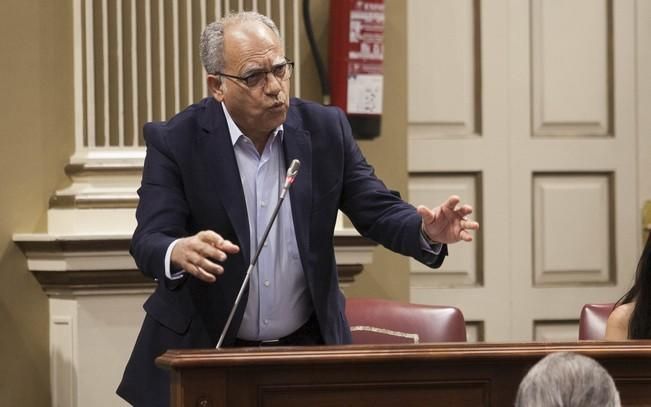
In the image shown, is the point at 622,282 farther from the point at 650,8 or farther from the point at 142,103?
the point at 142,103

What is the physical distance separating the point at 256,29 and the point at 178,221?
1.56 ft

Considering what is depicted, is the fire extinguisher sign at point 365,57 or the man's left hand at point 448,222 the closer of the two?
the man's left hand at point 448,222

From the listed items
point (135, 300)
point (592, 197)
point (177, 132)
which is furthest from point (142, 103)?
point (592, 197)

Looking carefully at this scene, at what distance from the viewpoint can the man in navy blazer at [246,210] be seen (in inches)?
110

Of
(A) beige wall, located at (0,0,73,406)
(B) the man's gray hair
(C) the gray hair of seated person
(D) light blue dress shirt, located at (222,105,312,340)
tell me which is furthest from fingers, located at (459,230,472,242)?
(A) beige wall, located at (0,0,73,406)

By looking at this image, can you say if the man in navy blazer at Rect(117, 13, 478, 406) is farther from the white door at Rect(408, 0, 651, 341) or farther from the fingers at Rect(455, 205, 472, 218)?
the white door at Rect(408, 0, 651, 341)

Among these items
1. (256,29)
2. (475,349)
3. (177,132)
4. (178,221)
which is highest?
(256,29)

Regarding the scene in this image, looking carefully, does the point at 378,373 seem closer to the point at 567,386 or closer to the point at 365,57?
the point at 567,386

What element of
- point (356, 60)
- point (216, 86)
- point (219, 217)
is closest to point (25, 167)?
point (356, 60)

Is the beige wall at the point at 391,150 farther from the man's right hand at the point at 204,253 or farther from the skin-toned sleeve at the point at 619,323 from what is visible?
the man's right hand at the point at 204,253

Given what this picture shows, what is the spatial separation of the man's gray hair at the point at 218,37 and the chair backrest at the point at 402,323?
32.7 inches

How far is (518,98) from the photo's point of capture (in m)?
4.97

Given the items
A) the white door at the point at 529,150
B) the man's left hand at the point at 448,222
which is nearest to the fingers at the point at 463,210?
the man's left hand at the point at 448,222

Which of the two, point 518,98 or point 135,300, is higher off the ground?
point 518,98
